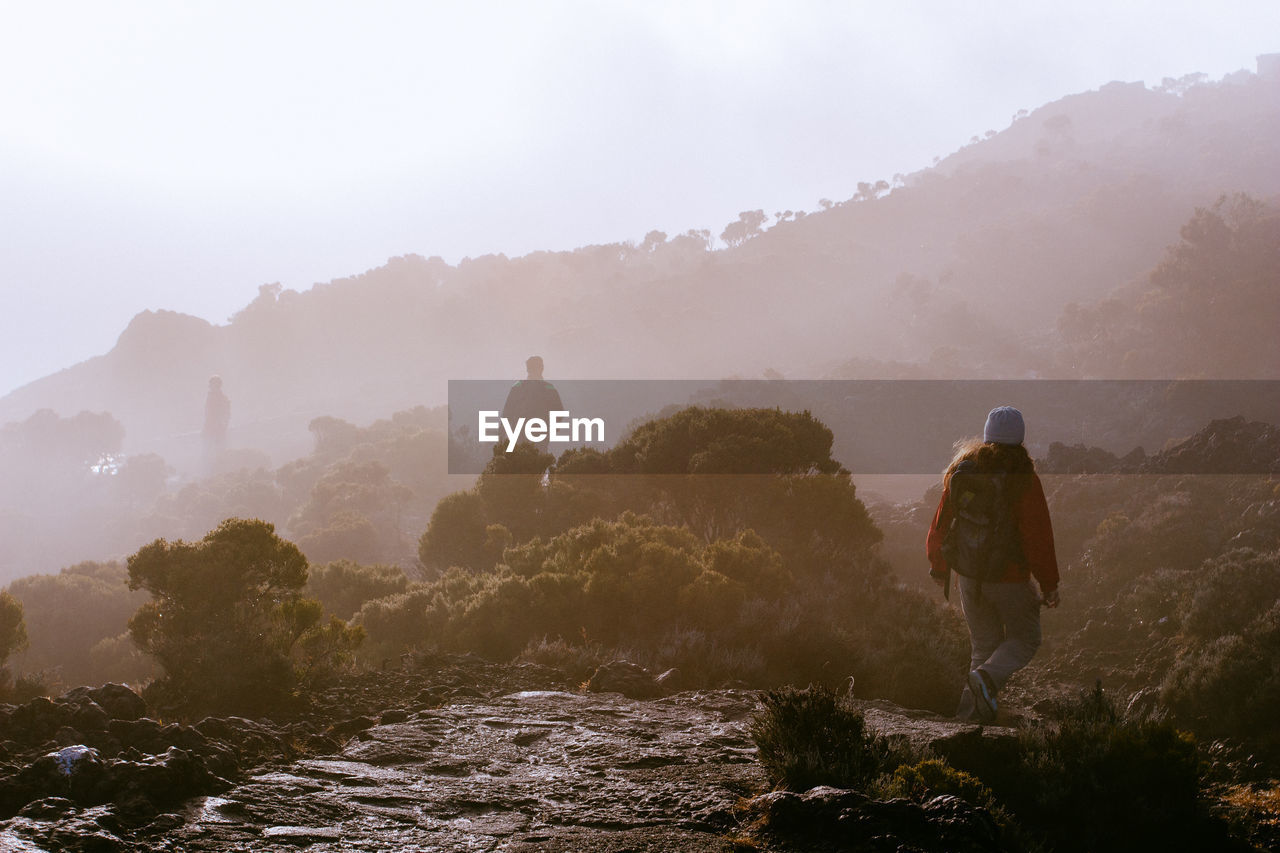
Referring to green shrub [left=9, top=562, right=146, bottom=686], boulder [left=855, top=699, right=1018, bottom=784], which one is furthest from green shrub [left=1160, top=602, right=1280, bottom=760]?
green shrub [left=9, top=562, right=146, bottom=686]

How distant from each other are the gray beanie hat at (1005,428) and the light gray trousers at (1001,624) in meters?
1.01

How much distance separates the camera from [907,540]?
78.2 ft

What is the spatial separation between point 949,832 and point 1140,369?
6400cm

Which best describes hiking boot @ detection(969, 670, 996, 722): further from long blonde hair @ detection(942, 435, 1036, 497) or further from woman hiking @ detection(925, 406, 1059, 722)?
long blonde hair @ detection(942, 435, 1036, 497)

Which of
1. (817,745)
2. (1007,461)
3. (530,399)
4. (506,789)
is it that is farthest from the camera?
(530,399)

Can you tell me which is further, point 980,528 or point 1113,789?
point 980,528

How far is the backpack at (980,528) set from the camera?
5.17 meters

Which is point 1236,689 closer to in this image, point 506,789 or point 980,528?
point 980,528

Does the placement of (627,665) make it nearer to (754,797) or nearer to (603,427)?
(754,797)

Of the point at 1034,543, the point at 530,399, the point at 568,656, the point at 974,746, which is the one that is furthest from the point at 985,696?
the point at 530,399

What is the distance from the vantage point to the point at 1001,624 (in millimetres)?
5395

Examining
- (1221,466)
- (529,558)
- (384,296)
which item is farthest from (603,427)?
(384,296)

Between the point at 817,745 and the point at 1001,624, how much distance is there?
220 cm

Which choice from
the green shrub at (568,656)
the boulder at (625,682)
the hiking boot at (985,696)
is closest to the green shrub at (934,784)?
the hiking boot at (985,696)
